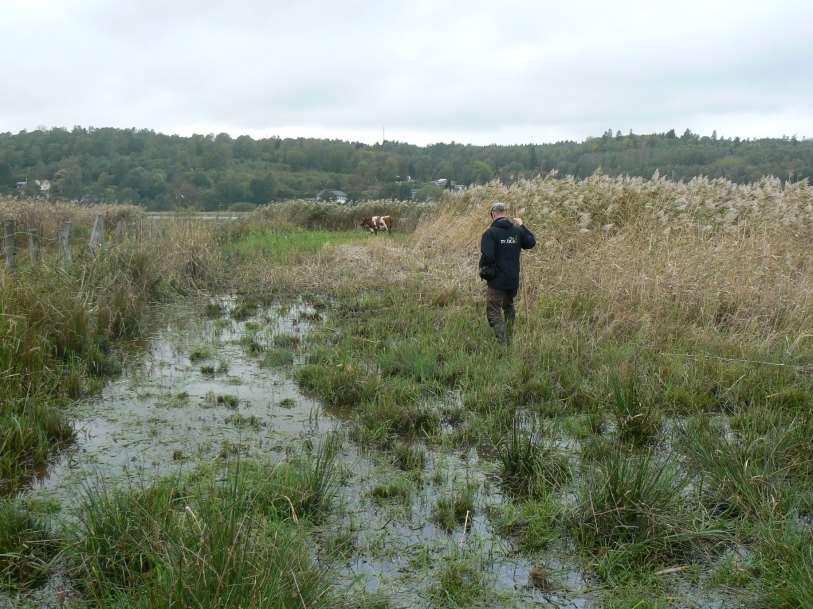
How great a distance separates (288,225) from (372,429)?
18228 mm

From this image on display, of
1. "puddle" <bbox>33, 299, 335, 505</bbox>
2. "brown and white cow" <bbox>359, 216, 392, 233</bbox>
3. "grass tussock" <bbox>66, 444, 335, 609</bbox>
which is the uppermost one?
"brown and white cow" <bbox>359, 216, 392, 233</bbox>

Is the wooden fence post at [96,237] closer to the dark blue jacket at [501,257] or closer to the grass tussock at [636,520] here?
the dark blue jacket at [501,257]

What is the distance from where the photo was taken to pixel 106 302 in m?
8.59

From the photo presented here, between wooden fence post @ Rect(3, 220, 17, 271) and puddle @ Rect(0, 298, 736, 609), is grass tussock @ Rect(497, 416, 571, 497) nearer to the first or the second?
puddle @ Rect(0, 298, 736, 609)

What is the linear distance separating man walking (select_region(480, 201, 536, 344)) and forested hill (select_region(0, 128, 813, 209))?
15.1 m

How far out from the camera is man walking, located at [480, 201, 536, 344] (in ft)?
26.8

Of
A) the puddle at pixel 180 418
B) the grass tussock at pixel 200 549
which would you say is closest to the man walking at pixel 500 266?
the puddle at pixel 180 418

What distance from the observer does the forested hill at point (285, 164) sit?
30.0m

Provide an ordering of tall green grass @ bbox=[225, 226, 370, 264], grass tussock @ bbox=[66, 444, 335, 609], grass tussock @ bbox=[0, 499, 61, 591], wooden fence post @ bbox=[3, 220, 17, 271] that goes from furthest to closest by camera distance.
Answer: tall green grass @ bbox=[225, 226, 370, 264] → wooden fence post @ bbox=[3, 220, 17, 271] → grass tussock @ bbox=[0, 499, 61, 591] → grass tussock @ bbox=[66, 444, 335, 609]

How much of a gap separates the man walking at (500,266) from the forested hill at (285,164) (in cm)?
1511

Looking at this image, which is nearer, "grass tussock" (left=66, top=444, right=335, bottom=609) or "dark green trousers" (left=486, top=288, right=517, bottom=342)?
"grass tussock" (left=66, top=444, right=335, bottom=609)

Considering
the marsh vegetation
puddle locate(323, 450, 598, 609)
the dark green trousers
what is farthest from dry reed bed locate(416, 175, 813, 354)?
puddle locate(323, 450, 598, 609)

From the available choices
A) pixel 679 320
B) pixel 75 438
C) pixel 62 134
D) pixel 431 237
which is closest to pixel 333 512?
pixel 75 438

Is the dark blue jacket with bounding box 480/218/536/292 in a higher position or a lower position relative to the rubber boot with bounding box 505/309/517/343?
higher
